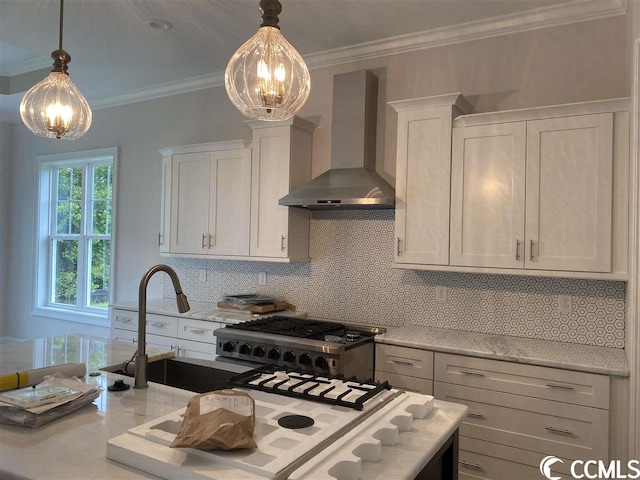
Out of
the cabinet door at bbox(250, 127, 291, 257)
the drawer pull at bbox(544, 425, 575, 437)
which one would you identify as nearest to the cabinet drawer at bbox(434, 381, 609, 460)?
the drawer pull at bbox(544, 425, 575, 437)

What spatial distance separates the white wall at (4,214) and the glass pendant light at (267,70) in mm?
6190

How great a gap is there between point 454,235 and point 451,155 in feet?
1.71

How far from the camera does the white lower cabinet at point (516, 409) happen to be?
8.13ft

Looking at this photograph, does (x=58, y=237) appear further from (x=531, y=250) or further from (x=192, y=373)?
(x=531, y=250)

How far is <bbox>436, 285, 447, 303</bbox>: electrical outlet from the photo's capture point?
346cm

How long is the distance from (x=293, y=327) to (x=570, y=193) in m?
1.96

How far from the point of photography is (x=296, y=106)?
1776mm

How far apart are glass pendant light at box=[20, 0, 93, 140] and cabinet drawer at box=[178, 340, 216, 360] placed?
2.01 meters

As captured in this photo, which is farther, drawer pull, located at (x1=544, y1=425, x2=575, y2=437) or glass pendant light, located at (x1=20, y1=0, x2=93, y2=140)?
drawer pull, located at (x1=544, y1=425, x2=575, y2=437)

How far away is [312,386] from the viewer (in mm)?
1769

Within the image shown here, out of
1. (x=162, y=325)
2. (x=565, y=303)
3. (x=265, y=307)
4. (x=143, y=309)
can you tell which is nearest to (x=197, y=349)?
(x=162, y=325)

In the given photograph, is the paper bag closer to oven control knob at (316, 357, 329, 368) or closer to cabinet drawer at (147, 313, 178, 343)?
oven control knob at (316, 357, 329, 368)

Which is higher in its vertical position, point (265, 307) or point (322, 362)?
point (265, 307)

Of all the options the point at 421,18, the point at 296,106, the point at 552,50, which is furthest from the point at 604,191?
the point at 296,106
